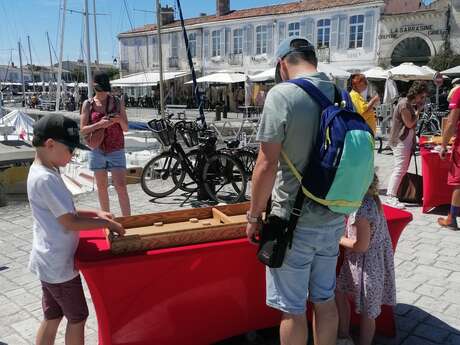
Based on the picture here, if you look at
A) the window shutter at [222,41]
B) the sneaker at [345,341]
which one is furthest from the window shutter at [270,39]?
the sneaker at [345,341]

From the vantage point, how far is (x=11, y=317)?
351 centimetres

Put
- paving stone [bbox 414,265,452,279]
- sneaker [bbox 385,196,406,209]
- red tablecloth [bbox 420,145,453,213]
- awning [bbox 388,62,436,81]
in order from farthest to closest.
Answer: awning [bbox 388,62,436,81] → sneaker [bbox 385,196,406,209] → red tablecloth [bbox 420,145,453,213] → paving stone [bbox 414,265,452,279]

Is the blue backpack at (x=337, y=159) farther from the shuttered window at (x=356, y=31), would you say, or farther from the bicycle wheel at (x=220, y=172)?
the shuttered window at (x=356, y=31)

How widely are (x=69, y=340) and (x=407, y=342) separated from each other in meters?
2.23

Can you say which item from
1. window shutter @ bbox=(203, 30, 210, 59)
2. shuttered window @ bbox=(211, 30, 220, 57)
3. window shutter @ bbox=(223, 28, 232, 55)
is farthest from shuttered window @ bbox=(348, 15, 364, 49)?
window shutter @ bbox=(203, 30, 210, 59)

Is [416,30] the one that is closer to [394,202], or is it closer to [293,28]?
[293,28]

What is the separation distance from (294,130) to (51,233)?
4.40ft

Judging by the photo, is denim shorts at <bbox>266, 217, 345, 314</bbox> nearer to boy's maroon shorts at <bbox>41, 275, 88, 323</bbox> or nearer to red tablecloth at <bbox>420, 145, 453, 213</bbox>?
boy's maroon shorts at <bbox>41, 275, 88, 323</bbox>

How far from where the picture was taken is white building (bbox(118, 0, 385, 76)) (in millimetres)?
28641

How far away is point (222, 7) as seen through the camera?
124ft

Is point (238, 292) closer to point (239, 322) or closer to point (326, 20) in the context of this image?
point (239, 322)

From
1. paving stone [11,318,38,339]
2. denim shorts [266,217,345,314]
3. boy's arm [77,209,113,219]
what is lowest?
paving stone [11,318,38,339]

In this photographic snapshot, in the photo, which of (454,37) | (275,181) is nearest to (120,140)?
(275,181)

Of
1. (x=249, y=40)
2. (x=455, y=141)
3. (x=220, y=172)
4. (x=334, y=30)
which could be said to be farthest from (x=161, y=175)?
(x=249, y=40)
